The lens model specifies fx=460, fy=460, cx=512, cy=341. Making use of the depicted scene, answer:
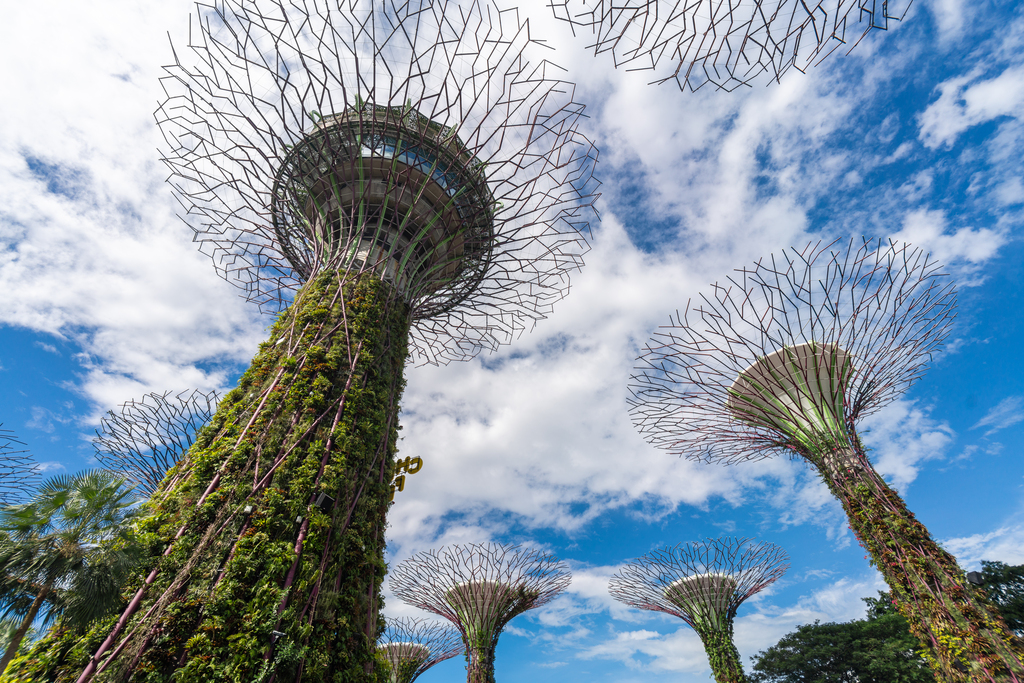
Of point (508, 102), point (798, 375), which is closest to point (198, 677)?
point (508, 102)

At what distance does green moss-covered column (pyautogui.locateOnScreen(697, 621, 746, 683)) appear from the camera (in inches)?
716

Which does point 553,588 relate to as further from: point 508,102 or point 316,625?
point 508,102

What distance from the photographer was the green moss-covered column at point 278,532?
477cm

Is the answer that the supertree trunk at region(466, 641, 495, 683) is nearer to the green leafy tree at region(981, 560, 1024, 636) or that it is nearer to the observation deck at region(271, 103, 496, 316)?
the observation deck at region(271, 103, 496, 316)

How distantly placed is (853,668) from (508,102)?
3664 centimetres

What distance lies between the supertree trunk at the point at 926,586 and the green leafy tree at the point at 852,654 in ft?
73.6

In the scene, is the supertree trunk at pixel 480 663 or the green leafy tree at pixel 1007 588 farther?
the green leafy tree at pixel 1007 588

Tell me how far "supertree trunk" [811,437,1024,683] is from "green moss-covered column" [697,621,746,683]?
11071 millimetres

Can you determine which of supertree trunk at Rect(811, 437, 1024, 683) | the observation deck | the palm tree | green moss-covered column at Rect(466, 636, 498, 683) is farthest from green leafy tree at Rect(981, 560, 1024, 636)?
the palm tree

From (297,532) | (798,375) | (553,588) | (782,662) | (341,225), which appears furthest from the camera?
(782,662)

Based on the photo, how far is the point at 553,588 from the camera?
2095cm

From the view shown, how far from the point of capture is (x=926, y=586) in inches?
357

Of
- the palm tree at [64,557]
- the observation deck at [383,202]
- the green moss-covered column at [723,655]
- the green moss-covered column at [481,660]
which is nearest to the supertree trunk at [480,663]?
the green moss-covered column at [481,660]

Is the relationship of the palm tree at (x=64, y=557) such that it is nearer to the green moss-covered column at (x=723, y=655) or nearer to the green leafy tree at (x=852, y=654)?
the green moss-covered column at (x=723, y=655)
